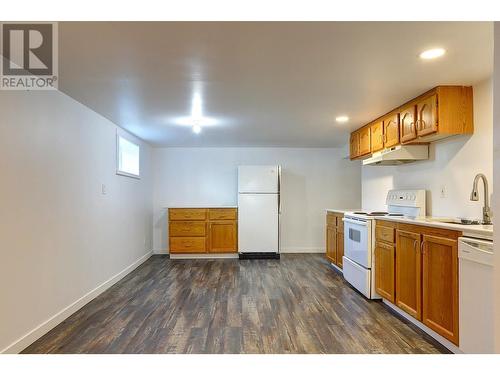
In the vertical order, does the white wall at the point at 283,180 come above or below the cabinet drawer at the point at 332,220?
above

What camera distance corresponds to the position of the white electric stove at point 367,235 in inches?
130

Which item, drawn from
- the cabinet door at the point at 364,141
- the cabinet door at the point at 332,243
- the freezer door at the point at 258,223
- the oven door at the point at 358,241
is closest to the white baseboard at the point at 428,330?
the oven door at the point at 358,241

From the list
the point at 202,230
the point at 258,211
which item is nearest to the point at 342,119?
the point at 258,211

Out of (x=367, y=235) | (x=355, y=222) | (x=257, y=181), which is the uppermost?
(x=257, y=181)

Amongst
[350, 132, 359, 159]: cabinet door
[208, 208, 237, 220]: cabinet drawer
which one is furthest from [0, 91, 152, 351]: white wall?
[350, 132, 359, 159]: cabinet door

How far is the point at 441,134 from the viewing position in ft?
8.73

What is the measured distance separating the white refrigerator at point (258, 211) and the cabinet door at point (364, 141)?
68.5 inches

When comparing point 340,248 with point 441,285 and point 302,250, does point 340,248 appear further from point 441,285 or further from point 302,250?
point 441,285

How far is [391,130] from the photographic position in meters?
3.41

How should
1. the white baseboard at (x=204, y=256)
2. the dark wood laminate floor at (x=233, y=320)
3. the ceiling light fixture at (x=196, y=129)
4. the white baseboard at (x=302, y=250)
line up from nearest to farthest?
the dark wood laminate floor at (x=233, y=320) < the ceiling light fixture at (x=196, y=129) < the white baseboard at (x=204, y=256) < the white baseboard at (x=302, y=250)

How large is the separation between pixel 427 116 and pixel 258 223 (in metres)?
3.44

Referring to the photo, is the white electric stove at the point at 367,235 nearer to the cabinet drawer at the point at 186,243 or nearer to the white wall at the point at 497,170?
the white wall at the point at 497,170

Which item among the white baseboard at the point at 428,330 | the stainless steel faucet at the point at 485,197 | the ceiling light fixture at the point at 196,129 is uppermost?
the ceiling light fixture at the point at 196,129

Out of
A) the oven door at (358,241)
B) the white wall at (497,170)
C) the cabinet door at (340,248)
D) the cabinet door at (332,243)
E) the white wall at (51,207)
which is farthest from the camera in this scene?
the cabinet door at (332,243)
